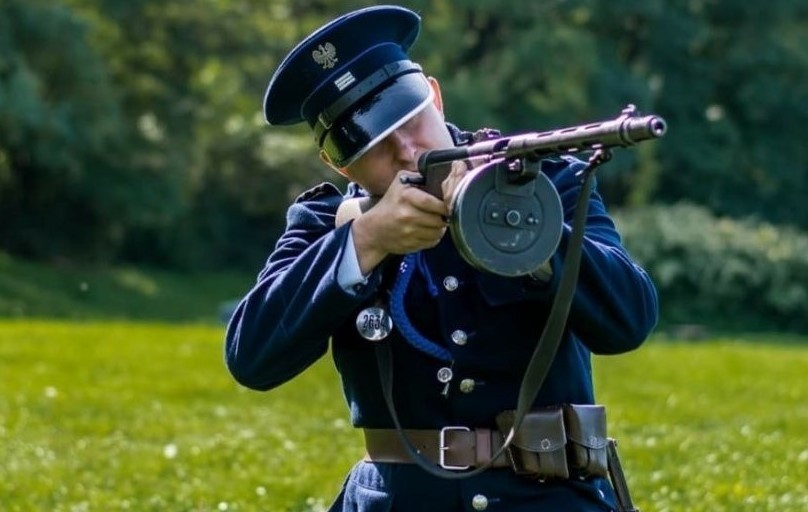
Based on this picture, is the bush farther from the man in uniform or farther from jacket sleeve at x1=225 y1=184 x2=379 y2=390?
jacket sleeve at x1=225 y1=184 x2=379 y2=390

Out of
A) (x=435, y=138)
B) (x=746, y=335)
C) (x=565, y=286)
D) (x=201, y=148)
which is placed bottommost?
(x=746, y=335)

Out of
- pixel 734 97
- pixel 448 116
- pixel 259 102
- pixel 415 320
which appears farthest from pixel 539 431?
pixel 734 97

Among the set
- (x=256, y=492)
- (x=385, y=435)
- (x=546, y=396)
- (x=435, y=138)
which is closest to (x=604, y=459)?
(x=546, y=396)

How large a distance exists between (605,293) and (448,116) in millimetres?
34521

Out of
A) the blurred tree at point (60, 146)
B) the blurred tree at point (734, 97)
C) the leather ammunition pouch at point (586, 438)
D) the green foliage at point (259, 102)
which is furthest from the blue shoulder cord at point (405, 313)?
the blurred tree at point (734, 97)

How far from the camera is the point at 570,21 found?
141 ft

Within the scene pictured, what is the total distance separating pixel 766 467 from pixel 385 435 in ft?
18.4

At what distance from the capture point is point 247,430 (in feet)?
34.2

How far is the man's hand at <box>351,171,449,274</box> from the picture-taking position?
3158 millimetres

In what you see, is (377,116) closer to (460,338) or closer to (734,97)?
(460,338)

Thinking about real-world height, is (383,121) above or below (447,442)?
above

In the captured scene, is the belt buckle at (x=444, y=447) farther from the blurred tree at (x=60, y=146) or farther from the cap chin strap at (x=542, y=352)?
the blurred tree at (x=60, y=146)

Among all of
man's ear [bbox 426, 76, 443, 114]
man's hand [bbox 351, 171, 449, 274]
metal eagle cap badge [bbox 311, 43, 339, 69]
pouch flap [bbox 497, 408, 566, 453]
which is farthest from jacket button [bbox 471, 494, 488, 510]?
metal eagle cap badge [bbox 311, 43, 339, 69]

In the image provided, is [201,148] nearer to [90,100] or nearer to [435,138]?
[90,100]
